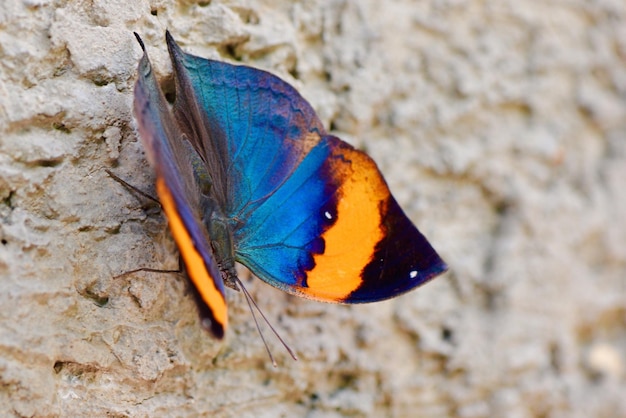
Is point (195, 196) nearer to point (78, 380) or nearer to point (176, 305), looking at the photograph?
point (176, 305)

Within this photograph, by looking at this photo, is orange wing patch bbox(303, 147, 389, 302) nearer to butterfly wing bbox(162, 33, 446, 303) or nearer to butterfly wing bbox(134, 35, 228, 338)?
butterfly wing bbox(162, 33, 446, 303)

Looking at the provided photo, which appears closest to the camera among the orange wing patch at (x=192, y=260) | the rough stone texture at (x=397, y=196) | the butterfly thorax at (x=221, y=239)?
the orange wing patch at (x=192, y=260)

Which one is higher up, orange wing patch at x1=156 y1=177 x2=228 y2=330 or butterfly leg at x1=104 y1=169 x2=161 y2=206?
orange wing patch at x1=156 y1=177 x2=228 y2=330

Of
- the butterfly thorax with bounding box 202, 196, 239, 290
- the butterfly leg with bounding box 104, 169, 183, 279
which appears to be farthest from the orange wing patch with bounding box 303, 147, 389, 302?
the butterfly leg with bounding box 104, 169, 183, 279

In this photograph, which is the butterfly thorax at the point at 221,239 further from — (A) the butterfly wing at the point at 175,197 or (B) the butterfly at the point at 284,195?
(A) the butterfly wing at the point at 175,197

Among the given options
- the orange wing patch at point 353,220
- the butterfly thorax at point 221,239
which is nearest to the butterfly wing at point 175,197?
the butterfly thorax at point 221,239

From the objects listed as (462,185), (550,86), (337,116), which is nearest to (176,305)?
(337,116)
